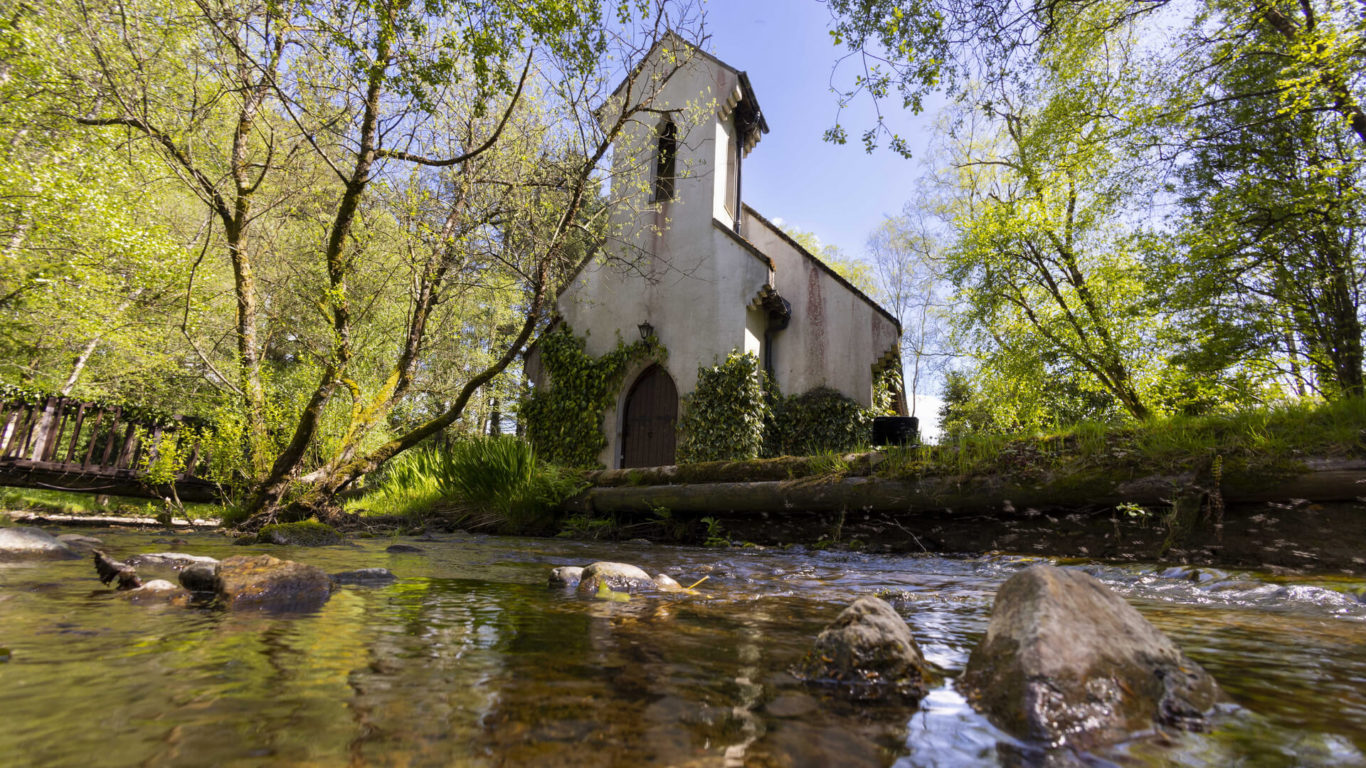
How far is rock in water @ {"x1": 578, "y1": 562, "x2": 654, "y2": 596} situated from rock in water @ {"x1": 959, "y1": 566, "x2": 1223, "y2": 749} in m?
2.00

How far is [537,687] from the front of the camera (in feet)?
4.41

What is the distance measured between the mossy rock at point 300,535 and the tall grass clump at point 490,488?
2.79 meters

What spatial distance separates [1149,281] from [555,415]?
12.6 m

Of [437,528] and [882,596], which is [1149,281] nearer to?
[882,596]

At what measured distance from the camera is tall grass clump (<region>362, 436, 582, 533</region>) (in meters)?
8.66

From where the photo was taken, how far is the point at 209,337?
14766 millimetres

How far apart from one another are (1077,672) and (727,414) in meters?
10.7

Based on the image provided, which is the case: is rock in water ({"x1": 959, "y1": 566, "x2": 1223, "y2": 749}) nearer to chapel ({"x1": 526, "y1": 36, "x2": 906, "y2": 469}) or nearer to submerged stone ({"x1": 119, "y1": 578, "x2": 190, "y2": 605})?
submerged stone ({"x1": 119, "y1": 578, "x2": 190, "y2": 605})

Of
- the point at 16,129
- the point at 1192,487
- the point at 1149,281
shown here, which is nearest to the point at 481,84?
the point at 1192,487

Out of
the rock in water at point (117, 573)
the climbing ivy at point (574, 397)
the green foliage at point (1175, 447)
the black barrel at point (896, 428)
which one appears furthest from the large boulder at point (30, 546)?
the climbing ivy at point (574, 397)

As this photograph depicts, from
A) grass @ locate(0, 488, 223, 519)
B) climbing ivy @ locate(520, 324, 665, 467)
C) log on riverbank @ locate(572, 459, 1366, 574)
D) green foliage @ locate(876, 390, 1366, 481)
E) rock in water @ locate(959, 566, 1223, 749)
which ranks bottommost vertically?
grass @ locate(0, 488, 223, 519)

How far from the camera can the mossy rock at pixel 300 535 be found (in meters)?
5.50

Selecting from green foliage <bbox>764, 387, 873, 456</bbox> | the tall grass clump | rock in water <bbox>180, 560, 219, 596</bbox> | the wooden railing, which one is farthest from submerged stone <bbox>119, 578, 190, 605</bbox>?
green foliage <bbox>764, 387, 873, 456</bbox>

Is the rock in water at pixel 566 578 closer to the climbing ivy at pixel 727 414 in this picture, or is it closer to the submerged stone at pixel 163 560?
the submerged stone at pixel 163 560
